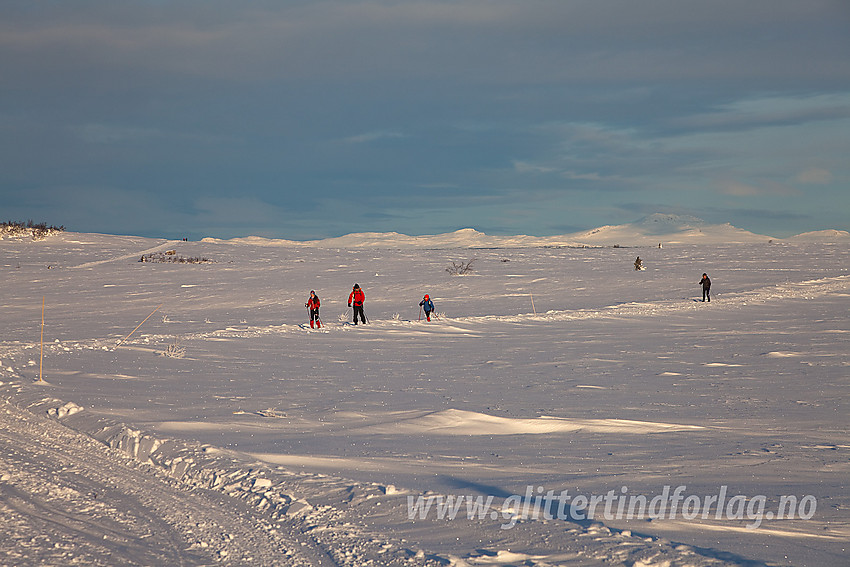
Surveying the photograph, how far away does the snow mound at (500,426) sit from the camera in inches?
339

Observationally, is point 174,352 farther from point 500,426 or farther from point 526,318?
point 526,318

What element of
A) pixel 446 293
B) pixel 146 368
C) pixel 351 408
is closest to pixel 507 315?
pixel 446 293

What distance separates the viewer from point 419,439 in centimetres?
822

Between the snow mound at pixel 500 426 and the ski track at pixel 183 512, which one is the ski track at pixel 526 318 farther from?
the snow mound at pixel 500 426

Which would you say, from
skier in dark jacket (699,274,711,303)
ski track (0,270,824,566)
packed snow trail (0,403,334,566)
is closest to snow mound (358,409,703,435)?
ski track (0,270,824,566)

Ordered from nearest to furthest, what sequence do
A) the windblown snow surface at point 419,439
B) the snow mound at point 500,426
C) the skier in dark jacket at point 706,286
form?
1. the windblown snow surface at point 419,439
2. the snow mound at point 500,426
3. the skier in dark jacket at point 706,286

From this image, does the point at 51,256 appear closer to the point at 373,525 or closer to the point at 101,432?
the point at 101,432

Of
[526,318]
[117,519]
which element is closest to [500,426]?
[117,519]

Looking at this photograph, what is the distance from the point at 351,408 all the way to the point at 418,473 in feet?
A: 12.1

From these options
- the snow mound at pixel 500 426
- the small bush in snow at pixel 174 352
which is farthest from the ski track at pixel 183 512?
the small bush in snow at pixel 174 352

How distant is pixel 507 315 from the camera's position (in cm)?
2645

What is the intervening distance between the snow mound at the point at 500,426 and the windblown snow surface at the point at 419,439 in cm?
5

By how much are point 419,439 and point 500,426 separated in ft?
3.89

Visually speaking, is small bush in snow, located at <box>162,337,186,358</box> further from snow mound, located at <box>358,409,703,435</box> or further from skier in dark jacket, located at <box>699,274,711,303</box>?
skier in dark jacket, located at <box>699,274,711,303</box>
